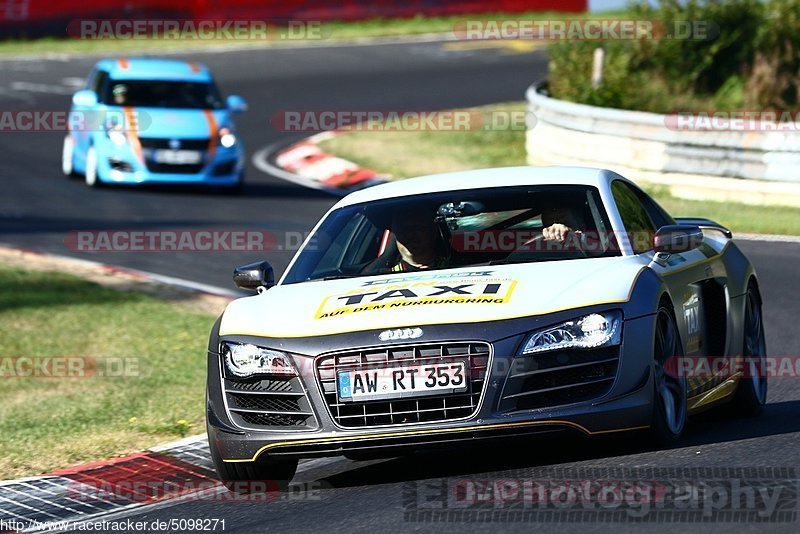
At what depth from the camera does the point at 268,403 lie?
6.95m

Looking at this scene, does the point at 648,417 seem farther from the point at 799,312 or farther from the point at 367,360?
the point at 799,312

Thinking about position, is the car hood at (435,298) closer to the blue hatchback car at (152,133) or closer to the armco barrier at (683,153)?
the armco barrier at (683,153)

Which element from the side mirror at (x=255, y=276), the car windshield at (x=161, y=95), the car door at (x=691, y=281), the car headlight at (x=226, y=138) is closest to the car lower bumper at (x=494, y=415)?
the car door at (x=691, y=281)

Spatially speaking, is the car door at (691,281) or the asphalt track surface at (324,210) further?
the car door at (691,281)

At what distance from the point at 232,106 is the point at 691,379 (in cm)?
1577

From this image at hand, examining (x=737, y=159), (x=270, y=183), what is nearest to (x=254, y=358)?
(x=737, y=159)

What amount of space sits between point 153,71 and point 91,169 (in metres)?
1.98

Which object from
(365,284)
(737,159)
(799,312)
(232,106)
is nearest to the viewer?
(365,284)

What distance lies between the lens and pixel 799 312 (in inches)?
468

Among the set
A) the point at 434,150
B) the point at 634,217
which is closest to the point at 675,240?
the point at 634,217

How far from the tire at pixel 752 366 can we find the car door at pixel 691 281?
332 mm

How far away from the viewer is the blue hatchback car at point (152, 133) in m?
21.6

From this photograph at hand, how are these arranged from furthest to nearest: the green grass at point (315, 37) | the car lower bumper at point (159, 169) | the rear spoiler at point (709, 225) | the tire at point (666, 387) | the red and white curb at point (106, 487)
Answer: the green grass at point (315, 37) → the car lower bumper at point (159, 169) → the rear spoiler at point (709, 225) → the red and white curb at point (106, 487) → the tire at point (666, 387)

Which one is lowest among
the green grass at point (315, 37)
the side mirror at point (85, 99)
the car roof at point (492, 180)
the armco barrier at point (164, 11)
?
the green grass at point (315, 37)
